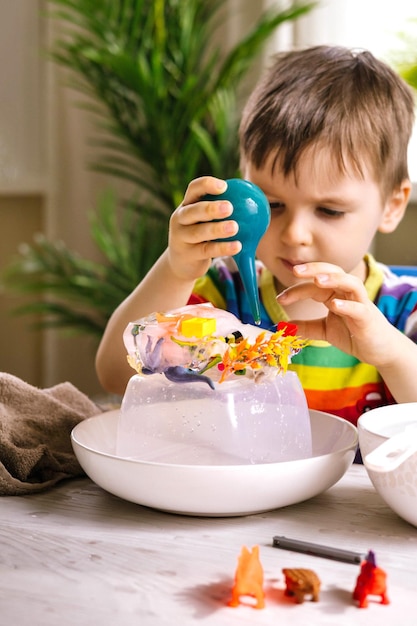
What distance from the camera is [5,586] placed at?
1.95 ft

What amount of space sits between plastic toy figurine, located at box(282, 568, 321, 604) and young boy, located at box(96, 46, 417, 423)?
396 mm

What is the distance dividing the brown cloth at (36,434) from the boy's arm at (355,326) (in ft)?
0.91

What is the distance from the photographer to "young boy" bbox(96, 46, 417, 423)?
1.01 metres

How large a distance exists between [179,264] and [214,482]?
0.40 meters

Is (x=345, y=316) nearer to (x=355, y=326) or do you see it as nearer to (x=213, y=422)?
(x=355, y=326)

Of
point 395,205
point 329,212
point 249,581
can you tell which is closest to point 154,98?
point 395,205

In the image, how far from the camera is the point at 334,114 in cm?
118

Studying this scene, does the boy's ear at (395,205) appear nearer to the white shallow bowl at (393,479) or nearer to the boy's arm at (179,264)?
the boy's arm at (179,264)

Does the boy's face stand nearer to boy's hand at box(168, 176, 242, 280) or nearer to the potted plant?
boy's hand at box(168, 176, 242, 280)

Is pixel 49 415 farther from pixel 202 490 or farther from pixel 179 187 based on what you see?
pixel 179 187

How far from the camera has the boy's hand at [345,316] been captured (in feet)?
2.95

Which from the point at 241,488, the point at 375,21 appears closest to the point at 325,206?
the point at 241,488

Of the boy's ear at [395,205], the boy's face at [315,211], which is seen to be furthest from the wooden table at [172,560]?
the boy's ear at [395,205]

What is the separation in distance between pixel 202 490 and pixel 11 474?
0.23 m
